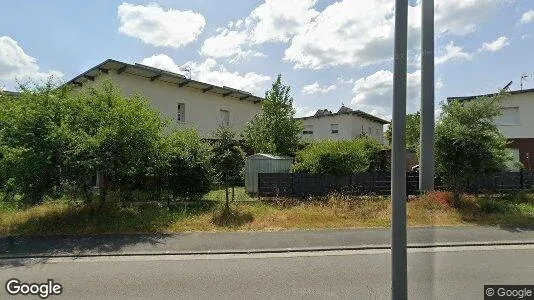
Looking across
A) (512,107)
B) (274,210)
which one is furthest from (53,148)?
(512,107)

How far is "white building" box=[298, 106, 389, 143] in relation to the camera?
34.8m

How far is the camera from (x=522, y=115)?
22453 millimetres

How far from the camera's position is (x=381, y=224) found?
34.2ft

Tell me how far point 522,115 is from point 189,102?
20929 mm

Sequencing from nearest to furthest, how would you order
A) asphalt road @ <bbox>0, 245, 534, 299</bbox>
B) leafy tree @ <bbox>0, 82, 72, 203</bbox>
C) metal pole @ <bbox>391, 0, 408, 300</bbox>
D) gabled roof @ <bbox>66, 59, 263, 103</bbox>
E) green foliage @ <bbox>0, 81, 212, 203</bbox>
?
metal pole @ <bbox>391, 0, 408, 300</bbox>, asphalt road @ <bbox>0, 245, 534, 299</bbox>, leafy tree @ <bbox>0, 82, 72, 203</bbox>, green foliage @ <bbox>0, 81, 212, 203</bbox>, gabled roof @ <bbox>66, 59, 263, 103</bbox>

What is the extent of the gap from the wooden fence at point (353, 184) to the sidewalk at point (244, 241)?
4396 mm

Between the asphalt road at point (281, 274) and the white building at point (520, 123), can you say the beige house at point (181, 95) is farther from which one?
the white building at point (520, 123)

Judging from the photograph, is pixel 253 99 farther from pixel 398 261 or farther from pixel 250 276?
pixel 398 261

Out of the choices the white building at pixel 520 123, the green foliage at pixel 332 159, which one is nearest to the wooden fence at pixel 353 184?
the green foliage at pixel 332 159

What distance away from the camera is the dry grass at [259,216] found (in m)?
10.1

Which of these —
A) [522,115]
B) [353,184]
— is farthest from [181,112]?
[522,115]

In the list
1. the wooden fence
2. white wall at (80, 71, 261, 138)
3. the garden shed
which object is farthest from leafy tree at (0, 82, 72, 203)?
the garden shed

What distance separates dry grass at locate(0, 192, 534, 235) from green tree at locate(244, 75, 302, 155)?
29.7 feet

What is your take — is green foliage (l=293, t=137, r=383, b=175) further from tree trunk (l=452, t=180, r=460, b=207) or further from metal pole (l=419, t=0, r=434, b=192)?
tree trunk (l=452, t=180, r=460, b=207)
